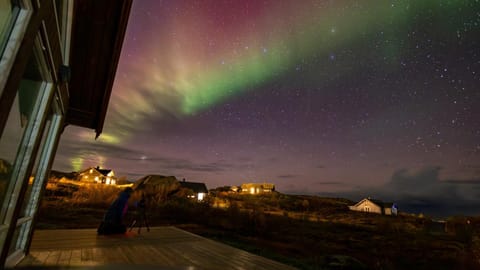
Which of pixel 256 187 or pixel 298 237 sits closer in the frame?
pixel 298 237

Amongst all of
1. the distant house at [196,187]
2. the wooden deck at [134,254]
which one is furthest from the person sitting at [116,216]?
the distant house at [196,187]

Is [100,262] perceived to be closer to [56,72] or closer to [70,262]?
[70,262]

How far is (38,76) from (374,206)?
6397cm

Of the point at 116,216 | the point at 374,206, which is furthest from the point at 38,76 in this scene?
the point at 374,206

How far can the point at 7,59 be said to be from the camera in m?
1.51

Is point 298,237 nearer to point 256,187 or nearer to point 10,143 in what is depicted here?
point 10,143

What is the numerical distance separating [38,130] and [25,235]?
228 cm

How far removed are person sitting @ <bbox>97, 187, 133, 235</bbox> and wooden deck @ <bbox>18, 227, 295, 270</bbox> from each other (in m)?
0.40

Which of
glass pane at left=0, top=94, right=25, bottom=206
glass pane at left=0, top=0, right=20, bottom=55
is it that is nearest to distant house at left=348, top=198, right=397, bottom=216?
glass pane at left=0, top=94, right=25, bottom=206

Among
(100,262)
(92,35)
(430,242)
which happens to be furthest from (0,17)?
(430,242)

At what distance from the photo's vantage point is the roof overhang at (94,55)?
3371 millimetres

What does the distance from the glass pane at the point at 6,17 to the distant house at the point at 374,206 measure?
200 ft

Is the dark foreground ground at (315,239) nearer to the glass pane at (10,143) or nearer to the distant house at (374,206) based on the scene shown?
the glass pane at (10,143)

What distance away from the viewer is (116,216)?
7.14 meters
